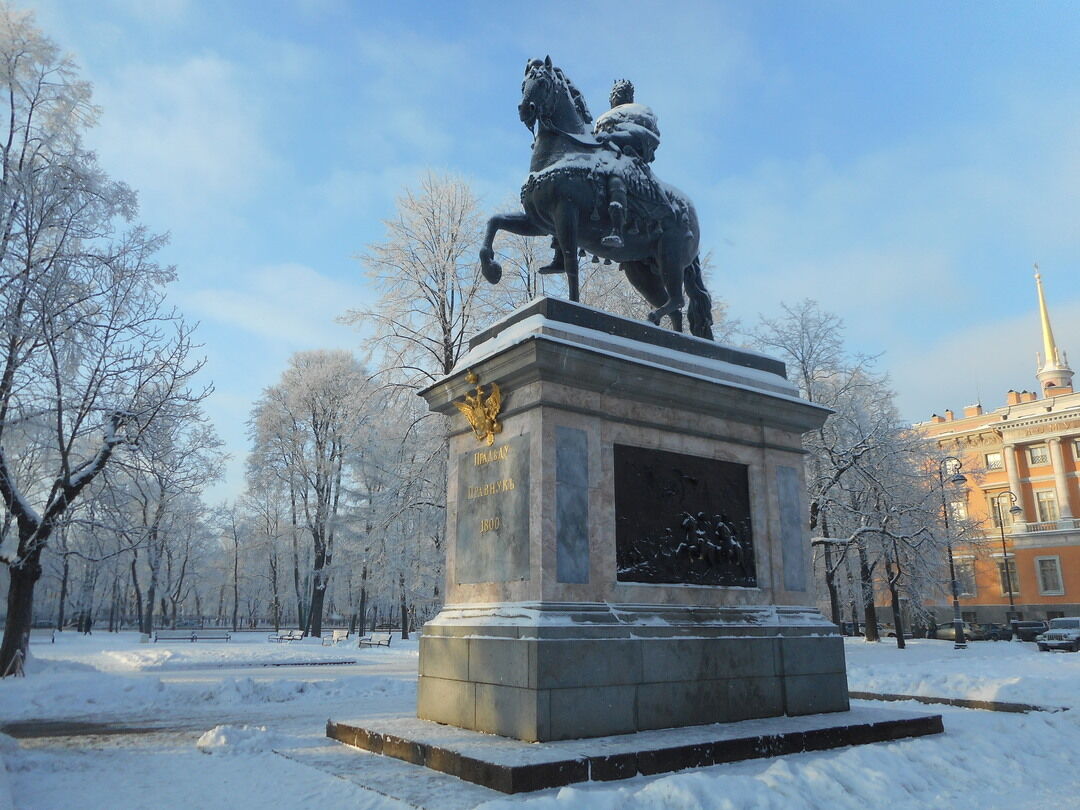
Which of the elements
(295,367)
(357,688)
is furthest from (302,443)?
(357,688)

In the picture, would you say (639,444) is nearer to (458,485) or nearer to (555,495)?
(555,495)

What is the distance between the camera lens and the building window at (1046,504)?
58.4 m

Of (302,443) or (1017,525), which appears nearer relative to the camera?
(302,443)

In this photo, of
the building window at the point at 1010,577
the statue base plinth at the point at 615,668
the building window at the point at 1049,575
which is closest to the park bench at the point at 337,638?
the statue base plinth at the point at 615,668

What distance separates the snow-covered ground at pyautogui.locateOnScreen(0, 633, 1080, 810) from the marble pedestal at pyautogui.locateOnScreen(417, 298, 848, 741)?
1.20 meters

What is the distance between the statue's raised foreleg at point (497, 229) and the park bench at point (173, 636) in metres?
34.2

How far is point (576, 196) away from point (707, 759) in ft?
21.1

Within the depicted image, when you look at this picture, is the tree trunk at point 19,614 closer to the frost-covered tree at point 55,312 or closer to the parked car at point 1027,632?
the frost-covered tree at point 55,312

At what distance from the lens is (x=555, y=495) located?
7.96 meters

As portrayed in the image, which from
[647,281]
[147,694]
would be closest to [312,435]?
[147,694]

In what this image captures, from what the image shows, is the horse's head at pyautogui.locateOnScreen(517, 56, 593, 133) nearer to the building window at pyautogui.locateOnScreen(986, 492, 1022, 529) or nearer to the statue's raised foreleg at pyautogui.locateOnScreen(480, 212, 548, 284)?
the statue's raised foreleg at pyautogui.locateOnScreen(480, 212, 548, 284)

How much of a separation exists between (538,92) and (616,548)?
221 inches

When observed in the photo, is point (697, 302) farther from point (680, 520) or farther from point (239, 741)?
point (239, 741)

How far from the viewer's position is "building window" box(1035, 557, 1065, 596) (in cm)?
5622
